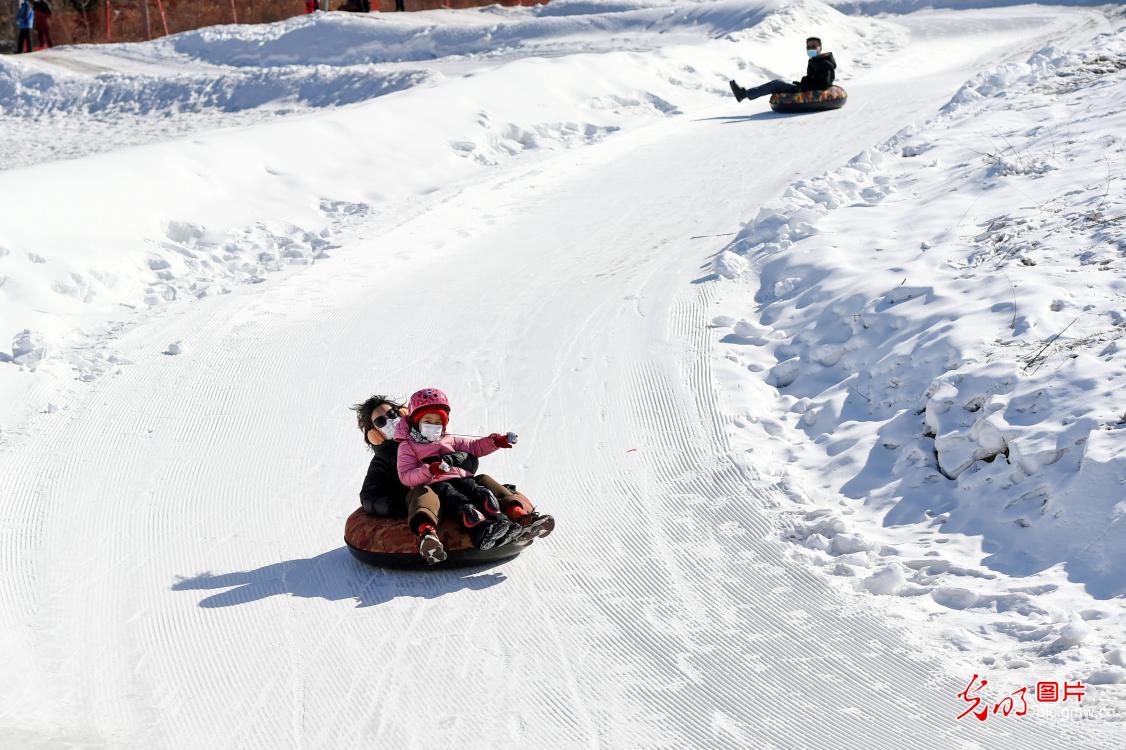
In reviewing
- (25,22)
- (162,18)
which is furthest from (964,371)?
(162,18)

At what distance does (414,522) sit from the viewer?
5.71 m

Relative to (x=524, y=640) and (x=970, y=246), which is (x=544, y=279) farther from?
(x=524, y=640)

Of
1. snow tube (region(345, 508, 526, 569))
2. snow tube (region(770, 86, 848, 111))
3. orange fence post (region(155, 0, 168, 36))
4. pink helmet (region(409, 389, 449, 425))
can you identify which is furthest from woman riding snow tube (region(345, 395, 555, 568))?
orange fence post (region(155, 0, 168, 36))

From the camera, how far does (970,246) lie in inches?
345

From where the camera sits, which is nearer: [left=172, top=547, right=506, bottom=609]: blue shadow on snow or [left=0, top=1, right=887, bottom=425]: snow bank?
[left=172, top=547, right=506, bottom=609]: blue shadow on snow

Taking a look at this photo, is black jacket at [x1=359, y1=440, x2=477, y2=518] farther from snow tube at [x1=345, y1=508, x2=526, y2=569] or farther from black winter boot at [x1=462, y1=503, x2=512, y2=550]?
black winter boot at [x1=462, y1=503, x2=512, y2=550]

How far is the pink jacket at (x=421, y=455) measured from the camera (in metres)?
5.96

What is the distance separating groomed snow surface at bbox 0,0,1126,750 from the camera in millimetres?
4789

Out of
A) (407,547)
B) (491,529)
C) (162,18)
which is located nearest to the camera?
(491,529)

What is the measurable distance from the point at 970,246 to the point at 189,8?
32549 mm

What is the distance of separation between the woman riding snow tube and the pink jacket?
1.6 inches

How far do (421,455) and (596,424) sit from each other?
1.90 metres

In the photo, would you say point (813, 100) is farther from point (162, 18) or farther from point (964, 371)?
point (162, 18)

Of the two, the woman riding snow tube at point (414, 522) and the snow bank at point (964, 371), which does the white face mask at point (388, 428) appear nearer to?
the woman riding snow tube at point (414, 522)
